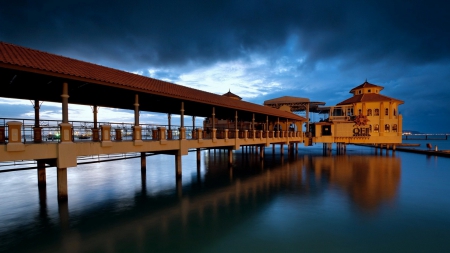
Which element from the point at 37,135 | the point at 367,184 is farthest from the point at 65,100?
the point at 367,184

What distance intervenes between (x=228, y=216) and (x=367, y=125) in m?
35.1

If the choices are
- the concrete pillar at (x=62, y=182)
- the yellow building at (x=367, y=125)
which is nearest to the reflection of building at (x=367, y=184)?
the concrete pillar at (x=62, y=182)

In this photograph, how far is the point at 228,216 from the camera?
432 inches

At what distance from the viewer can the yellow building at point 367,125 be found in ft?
123

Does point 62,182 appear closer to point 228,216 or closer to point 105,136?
point 105,136

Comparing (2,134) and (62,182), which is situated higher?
(2,134)

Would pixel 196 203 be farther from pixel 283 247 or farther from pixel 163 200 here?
pixel 283 247

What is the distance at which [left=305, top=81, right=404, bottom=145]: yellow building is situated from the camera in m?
37.5

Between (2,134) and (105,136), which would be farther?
(105,136)

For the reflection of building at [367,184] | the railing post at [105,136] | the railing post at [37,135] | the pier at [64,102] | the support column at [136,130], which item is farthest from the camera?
the reflection of building at [367,184]

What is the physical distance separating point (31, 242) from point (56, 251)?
1.43m

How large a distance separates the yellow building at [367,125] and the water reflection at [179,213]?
19370mm

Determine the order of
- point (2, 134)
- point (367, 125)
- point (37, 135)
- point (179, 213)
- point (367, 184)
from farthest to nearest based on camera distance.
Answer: point (367, 125) → point (367, 184) → point (179, 213) → point (37, 135) → point (2, 134)

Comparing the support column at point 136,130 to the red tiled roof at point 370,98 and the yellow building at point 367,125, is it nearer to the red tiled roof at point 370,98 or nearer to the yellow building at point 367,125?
the yellow building at point 367,125
